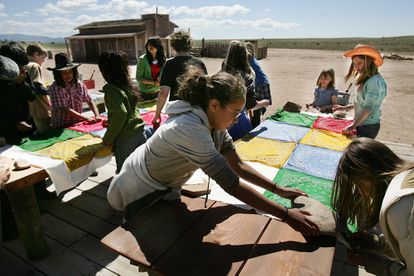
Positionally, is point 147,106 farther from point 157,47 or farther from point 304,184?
point 304,184

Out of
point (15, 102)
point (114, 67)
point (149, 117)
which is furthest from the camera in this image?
point (149, 117)

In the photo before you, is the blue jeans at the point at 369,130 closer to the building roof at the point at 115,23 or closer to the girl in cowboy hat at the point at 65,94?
the girl in cowboy hat at the point at 65,94

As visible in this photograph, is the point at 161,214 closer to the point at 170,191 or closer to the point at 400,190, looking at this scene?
the point at 170,191

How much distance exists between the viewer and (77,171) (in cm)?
230

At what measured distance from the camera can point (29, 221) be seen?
6.81 feet

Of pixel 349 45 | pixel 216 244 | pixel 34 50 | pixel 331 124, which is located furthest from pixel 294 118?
pixel 349 45

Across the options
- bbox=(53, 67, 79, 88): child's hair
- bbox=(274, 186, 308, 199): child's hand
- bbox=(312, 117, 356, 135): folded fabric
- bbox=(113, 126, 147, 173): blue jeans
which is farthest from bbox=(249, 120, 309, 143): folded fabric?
bbox=(53, 67, 79, 88): child's hair

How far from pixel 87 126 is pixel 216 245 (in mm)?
2324

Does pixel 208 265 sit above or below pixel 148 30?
below

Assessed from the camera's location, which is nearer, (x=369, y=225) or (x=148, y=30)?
(x=369, y=225)

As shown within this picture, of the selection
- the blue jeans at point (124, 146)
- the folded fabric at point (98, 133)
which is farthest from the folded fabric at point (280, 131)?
the folded fabric at point (98, 133)

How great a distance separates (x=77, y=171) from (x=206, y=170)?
153 centimetres

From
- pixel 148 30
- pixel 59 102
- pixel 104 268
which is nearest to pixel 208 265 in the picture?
pixel 104 268

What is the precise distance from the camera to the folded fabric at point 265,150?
2.51 metres
